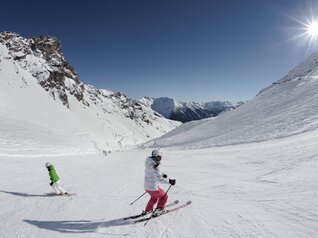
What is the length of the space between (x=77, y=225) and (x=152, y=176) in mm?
2743

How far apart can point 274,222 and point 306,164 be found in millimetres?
8821

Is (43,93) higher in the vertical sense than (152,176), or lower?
higher

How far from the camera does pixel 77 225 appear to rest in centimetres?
889

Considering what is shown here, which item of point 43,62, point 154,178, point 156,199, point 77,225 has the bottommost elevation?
point 77,225

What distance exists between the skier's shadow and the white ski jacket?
127cm

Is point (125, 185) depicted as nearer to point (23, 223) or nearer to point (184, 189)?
point (184, 189)

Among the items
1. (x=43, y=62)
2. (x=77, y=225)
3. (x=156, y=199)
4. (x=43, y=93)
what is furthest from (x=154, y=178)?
(x=43, y=62)

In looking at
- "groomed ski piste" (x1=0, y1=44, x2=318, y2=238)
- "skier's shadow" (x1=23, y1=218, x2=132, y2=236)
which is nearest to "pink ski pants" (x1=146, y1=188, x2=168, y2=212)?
"groomed ski piste" (x1=0, y1=44, x2=318, y2=238)

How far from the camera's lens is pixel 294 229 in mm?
7293

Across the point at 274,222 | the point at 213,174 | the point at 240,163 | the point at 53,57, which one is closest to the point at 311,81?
the point at 240,163

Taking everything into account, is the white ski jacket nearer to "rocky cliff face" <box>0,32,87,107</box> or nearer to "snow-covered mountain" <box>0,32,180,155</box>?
"snow-covered mountain" <box>0,32,180,155</box>

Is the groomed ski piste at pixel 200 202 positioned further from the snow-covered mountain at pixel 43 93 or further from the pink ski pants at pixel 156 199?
the snow-covered mountain at pixel 43 93

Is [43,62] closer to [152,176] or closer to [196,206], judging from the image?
[196,206]

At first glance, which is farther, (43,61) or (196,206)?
(43,61)
